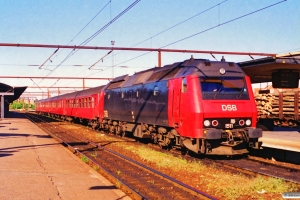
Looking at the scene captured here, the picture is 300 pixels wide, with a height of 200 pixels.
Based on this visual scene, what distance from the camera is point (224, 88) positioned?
1314 cm

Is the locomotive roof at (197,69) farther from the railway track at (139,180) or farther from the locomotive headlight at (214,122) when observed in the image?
the railway track at (139,180)

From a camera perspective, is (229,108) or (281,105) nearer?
(229,108)

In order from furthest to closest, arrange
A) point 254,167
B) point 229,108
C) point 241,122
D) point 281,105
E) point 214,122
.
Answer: point 281,105, point 241,122, point 229,108, point 214,122, point 254,167

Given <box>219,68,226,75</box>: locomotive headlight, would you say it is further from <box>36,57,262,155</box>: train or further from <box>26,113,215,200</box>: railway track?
<box>26,113,215,200</box>: railway track

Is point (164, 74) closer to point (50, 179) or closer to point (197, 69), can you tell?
point (197, 69)

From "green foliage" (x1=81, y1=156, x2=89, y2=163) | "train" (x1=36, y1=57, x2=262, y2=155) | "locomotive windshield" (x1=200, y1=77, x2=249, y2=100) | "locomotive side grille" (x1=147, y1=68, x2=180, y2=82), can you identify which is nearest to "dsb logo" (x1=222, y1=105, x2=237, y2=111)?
"train" (x1=36, y1=57, x2=262, y2=155)

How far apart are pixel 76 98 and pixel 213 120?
26812 mm

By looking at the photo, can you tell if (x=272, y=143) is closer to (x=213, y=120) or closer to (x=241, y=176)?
(x=213, y=120)

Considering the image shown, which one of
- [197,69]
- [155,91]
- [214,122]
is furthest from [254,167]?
[155,91]

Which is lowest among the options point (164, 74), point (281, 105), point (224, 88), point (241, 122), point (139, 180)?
point (139, 180)

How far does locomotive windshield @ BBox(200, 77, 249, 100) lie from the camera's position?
1288 centimetres

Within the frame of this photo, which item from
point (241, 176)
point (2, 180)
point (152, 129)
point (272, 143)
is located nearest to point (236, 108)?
point (272, 143)

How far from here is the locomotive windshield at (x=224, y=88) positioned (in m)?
12.9

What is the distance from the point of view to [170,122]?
557 inches
